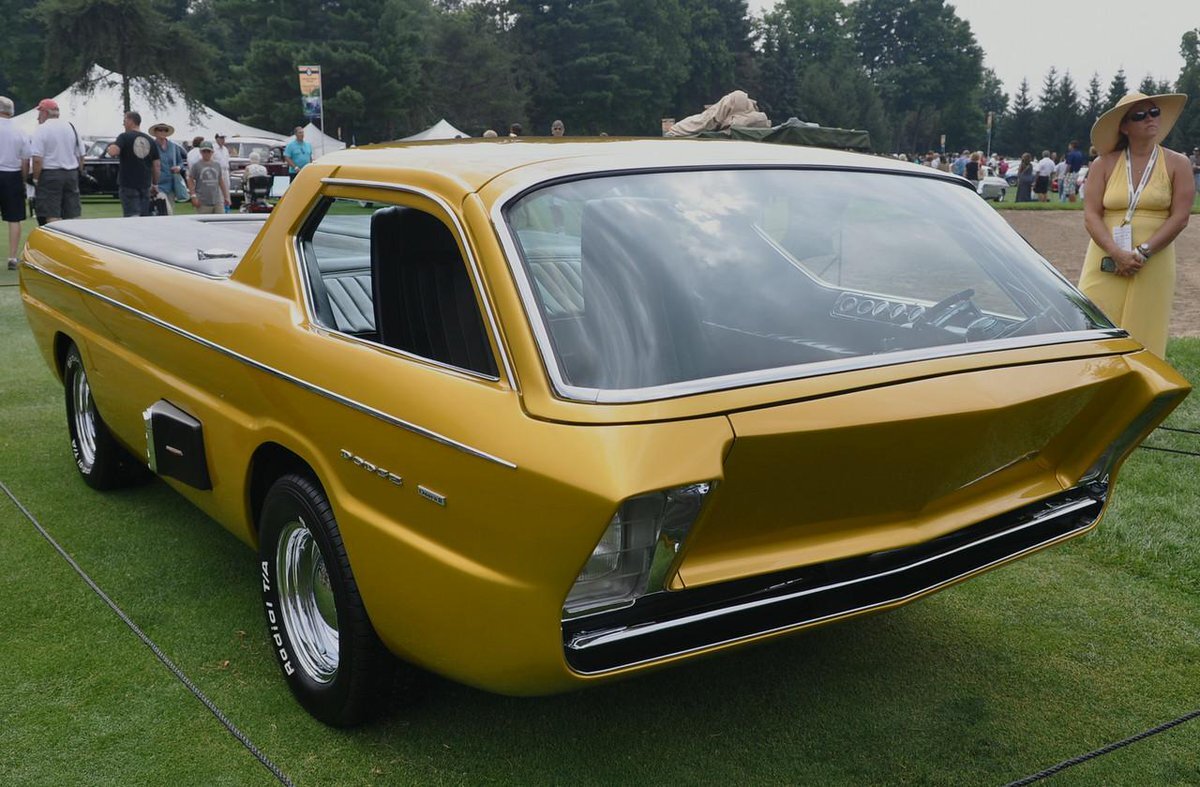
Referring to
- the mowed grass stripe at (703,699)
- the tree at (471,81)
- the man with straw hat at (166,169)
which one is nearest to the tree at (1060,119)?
the tree at (471,81)

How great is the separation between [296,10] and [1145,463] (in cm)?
5959

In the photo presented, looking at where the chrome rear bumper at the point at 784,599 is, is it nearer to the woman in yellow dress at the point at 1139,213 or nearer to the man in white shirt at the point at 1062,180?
the woman in yellow dress at the point at 1139,213

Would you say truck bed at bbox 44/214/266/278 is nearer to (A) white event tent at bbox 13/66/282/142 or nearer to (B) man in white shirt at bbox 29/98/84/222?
(B) man in white shirt at bbox 29/98/84/222

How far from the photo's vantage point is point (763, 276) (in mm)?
2672

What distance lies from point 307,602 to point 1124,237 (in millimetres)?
4507

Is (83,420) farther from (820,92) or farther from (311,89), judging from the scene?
(820,92)

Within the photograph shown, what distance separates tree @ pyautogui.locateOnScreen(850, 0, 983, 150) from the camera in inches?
4094

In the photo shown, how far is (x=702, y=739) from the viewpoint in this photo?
9.29 ft

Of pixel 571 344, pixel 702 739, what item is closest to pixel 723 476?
pixel 571 344

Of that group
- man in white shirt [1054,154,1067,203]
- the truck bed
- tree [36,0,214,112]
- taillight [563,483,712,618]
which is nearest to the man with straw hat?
the truck bed

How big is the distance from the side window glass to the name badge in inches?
157

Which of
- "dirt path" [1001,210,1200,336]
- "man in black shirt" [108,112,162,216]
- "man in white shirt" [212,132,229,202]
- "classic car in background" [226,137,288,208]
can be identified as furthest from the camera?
"classic car in background" [226,137,288,208]

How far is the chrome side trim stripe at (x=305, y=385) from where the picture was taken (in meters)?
2.21

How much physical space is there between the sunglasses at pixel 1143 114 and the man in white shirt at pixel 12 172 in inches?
447
